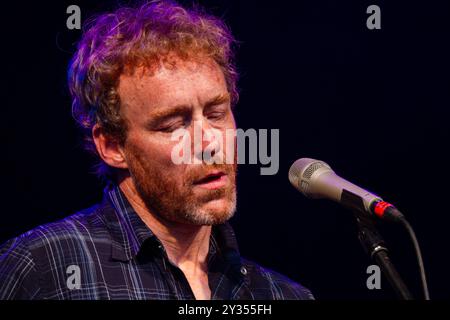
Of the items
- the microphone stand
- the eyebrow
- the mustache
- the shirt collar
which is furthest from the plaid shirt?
the microphone stand

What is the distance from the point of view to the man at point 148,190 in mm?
2309

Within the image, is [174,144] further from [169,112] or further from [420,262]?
[420,262]

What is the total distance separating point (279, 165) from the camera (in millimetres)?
3430

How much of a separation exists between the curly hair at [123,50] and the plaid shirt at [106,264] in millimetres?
304

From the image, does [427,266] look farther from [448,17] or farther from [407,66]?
[448,17]

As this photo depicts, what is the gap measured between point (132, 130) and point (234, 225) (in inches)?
42.5

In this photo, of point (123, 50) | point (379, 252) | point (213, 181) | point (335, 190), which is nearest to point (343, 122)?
point (213, 181)

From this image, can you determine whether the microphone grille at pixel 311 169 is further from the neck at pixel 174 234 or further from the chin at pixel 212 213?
the neck at pixel 174 234

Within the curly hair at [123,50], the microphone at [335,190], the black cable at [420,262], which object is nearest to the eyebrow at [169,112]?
the curly hair at [123,50]

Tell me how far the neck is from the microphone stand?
2.76 ft

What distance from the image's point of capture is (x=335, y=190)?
199 centimetres

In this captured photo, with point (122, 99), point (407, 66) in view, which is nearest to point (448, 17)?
point (407, 66)

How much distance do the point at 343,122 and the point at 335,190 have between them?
1.54m
